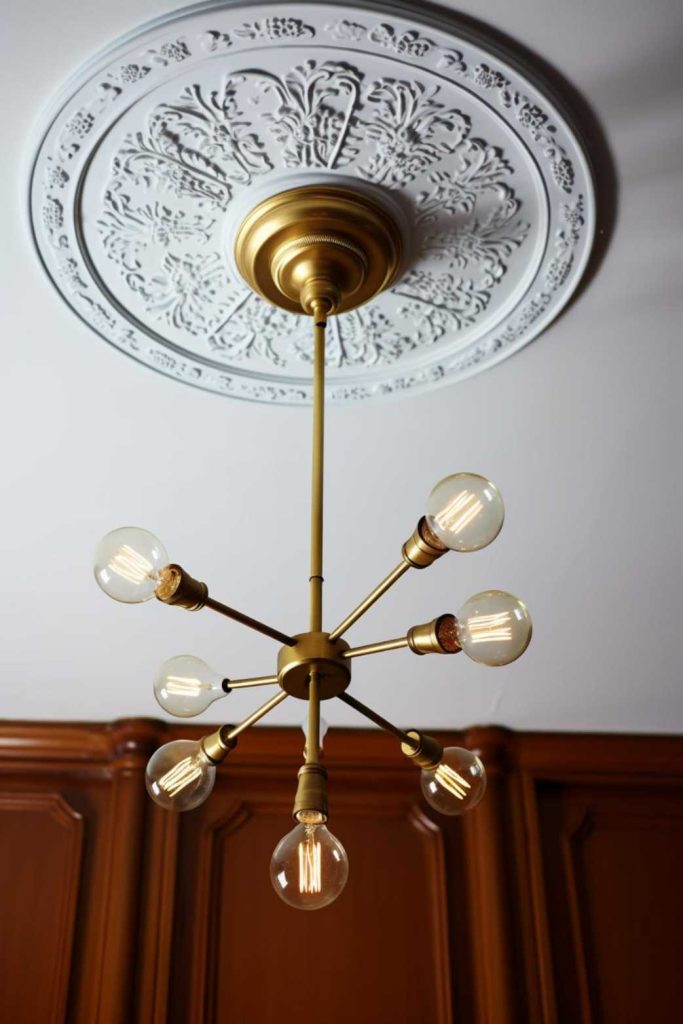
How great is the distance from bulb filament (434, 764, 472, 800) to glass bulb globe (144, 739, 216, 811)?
0.33 metres

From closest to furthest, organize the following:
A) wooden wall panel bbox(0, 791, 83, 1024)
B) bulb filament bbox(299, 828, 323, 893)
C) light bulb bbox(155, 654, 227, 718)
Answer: bulb filament bbox(299, 828, 323, 893), light bulb bbox(155, 654, 227, 718), wooden wall panel bbox(0, 791, 83, 1024)

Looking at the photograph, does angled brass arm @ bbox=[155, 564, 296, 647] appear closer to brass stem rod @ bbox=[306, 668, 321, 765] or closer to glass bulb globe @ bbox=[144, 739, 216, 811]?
brass stem rod @ bbox=[306, 668, 321, 765]

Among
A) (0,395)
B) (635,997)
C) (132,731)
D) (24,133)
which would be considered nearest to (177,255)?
(24,133)

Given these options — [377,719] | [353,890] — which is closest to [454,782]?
[377,719]

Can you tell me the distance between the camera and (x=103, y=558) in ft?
4.34

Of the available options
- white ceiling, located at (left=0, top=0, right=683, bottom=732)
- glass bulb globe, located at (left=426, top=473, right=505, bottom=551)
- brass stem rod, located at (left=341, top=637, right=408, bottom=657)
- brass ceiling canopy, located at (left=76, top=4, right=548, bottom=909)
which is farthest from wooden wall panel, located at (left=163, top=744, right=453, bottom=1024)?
glass bulb globe, located at (left=426, top=473, right=505, bottom=551)

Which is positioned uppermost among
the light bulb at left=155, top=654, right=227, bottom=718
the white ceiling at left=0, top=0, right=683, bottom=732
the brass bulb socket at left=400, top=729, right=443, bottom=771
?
the white ceiling at left=0, top=0, right=683, bottom=732

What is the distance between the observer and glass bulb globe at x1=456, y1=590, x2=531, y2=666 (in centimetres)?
123

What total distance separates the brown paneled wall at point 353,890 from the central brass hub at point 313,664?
1.70m

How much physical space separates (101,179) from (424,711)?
1.89 m

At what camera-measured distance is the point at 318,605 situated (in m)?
1.41

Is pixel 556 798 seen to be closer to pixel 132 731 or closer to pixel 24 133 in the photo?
pixel 132 731

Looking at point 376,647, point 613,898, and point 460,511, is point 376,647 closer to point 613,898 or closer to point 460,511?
point 460,511

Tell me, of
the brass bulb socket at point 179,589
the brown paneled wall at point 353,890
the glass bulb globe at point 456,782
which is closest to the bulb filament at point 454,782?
the glass bulb globe at point 456,782
